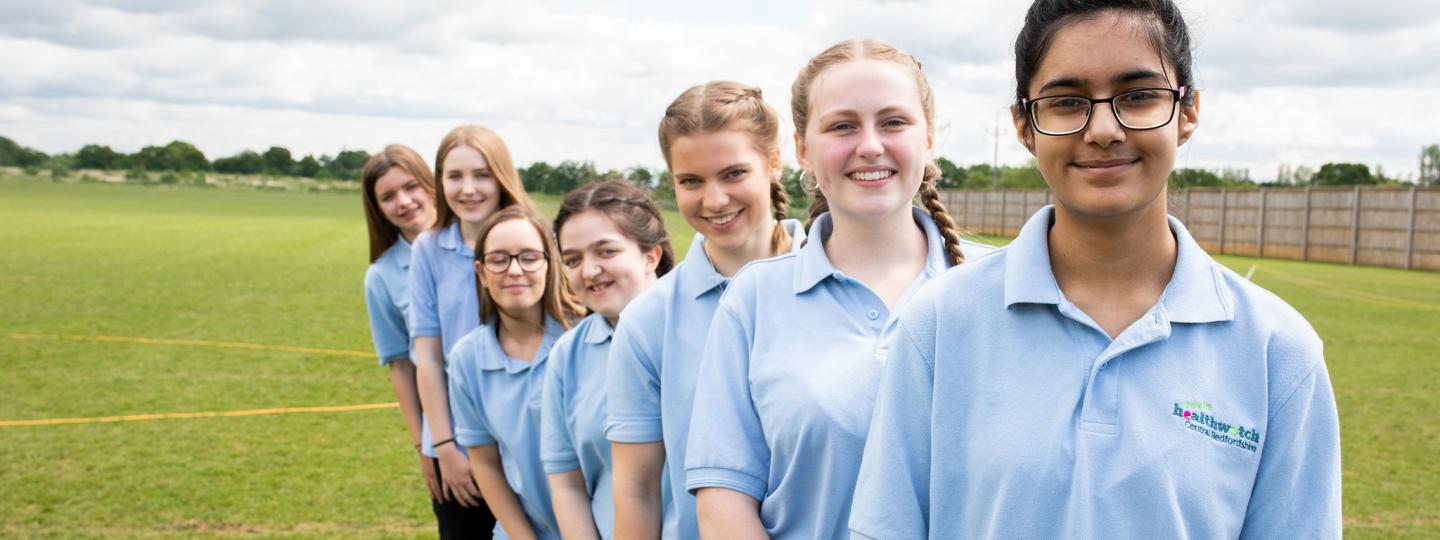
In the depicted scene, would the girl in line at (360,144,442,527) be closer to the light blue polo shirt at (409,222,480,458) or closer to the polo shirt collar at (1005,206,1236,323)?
the light blue polo shirt at (409,222,480,458)

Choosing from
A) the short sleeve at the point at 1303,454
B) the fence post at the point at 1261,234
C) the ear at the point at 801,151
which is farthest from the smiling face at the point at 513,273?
the fence post at the point at 1261,234

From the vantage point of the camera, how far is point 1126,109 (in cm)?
136

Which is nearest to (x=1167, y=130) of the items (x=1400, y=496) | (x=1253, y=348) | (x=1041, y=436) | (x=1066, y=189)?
(x=1066, y=189)

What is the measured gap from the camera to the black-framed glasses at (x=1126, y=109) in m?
1.36

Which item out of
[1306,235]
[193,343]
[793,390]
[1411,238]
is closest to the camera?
[793,390]

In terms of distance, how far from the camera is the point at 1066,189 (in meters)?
1.39

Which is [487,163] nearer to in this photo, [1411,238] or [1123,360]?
[1123,360]

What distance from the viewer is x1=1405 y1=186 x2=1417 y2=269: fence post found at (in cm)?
2398

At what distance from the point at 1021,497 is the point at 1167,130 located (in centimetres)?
47

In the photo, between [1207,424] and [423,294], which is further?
[423,294]

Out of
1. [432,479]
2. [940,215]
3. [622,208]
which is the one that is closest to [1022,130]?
[940,215]

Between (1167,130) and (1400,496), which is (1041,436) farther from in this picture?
(1400,496)

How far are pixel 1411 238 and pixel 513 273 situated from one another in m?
25.5

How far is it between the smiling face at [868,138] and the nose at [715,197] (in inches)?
15.1
